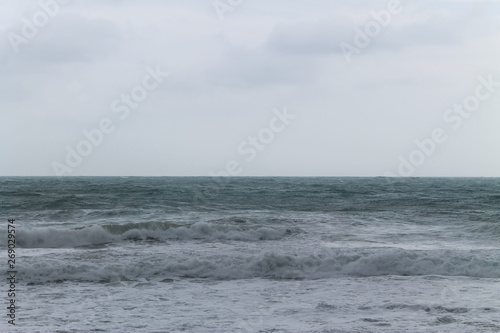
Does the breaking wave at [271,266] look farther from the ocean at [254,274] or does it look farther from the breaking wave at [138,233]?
the breaking wave at [138,233]

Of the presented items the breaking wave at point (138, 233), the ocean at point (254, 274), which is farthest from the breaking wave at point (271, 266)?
the breaking wave at point (138, 233)

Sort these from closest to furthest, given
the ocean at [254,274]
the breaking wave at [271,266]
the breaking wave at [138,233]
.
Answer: the ocean at [254,274], the breaking wave at [271,266], the breaking wave at [138,233]

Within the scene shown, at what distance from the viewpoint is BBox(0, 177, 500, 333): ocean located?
887 cm

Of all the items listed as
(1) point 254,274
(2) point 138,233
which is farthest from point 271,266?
(2) point 138,233

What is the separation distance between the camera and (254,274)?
13023 mm

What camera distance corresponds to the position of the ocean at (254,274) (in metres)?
8.87

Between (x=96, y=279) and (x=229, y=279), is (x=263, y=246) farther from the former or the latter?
(x=96, y=279)

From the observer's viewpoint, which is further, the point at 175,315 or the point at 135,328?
the point at 175,315

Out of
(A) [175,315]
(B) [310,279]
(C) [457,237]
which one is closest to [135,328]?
(A) [175,315]

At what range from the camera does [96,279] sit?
39.9 feet

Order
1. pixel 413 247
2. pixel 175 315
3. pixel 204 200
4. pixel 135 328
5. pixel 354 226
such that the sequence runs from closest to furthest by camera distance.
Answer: pixel 135 328
pixel 175 315
pixel 413 247
pixel 354 226
pixel 204 200

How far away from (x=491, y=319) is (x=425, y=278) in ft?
12.3

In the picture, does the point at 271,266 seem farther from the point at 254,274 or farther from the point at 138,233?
the point at 138,233

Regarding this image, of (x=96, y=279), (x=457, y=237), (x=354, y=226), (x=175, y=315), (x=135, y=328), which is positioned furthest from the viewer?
(x=354, y=226)
